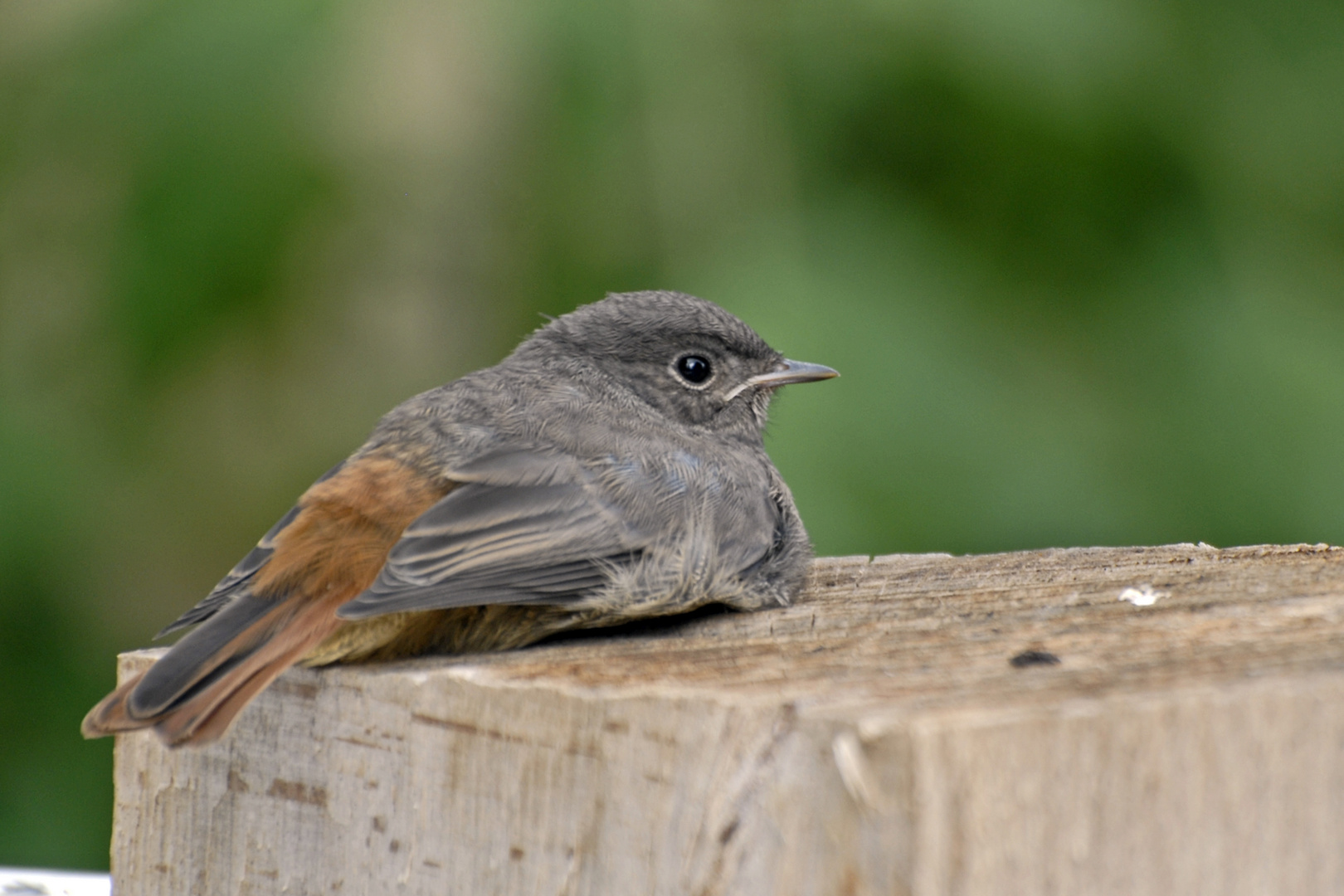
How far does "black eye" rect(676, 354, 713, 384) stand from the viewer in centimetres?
389

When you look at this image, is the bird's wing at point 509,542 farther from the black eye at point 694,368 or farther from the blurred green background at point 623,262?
the blurred green background at point 623,262

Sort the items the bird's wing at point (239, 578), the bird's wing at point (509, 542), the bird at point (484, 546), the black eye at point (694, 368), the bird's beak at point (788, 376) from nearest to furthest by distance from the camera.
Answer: the bird at point (484, 546), the bird's wing at point (509, 542), the bird's wing at point (239, 578), the black eye at point (694, 368), the bird's beak at point (788, 376)

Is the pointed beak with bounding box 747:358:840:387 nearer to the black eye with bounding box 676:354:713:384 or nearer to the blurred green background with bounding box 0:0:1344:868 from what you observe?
the black eye with bounding box 676:354:713:384

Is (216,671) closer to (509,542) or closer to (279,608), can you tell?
(279,608)

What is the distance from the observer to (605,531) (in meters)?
2.88

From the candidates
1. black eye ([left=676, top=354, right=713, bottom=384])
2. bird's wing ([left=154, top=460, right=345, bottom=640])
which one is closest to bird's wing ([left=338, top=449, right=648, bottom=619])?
bird's wing ([left=154, top=460, right=345, bottom=640])

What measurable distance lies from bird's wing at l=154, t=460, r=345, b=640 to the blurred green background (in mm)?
1831

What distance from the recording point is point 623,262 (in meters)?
4.94

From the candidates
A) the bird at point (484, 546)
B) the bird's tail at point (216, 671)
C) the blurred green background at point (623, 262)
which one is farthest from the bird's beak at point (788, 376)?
the bird's tail at point (216, 671)

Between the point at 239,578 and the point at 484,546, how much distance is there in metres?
0.56

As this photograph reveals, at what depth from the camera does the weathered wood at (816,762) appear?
1682 millimetres

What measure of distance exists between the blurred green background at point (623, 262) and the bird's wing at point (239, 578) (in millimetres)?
1831

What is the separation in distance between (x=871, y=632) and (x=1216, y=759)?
0.77 m

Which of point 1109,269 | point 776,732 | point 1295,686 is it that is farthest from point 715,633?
point 1109,269
